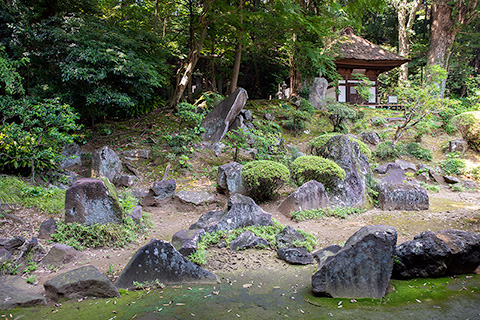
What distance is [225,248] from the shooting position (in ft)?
15.9

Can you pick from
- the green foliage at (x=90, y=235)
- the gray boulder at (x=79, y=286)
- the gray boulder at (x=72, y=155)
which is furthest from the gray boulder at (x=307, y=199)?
the gray boulder at (x=72, y=155)

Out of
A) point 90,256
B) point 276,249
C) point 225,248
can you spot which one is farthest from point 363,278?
point 90,256

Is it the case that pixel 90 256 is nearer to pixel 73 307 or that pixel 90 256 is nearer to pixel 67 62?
pixel 73 307

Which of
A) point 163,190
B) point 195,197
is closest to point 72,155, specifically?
point 163,190

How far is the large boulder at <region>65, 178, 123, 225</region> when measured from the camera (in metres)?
5.04

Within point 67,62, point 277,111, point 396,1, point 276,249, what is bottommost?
point 276,249

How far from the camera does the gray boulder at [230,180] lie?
793cm

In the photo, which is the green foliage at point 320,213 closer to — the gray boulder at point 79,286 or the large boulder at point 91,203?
the large boulder at point 91,203

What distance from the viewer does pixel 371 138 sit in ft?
45.1

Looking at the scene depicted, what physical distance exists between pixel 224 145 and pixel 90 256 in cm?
714

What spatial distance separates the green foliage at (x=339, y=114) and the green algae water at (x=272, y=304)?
10.6 m

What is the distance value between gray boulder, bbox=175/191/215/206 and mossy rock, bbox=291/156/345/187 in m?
2.33

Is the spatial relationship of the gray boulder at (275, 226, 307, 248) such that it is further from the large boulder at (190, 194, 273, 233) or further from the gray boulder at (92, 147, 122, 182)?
the gray boulder at (92, 147, 122, 182)

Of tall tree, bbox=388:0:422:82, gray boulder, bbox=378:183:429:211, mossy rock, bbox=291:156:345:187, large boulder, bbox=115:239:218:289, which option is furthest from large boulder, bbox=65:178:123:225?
tall tree, bbox=388:0:422:82
